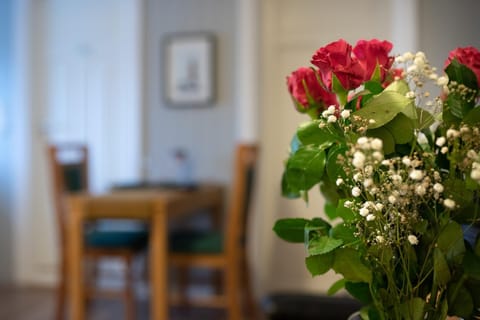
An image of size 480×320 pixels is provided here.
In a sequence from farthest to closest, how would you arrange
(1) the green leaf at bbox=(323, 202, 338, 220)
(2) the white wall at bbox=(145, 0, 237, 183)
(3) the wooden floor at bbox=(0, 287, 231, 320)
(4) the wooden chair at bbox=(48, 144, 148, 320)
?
(2) the white wall at bbox=(145, 0, 237, 183), (3) the wooden floor at bbox=(0, 287, 231, 320), (4) the wooden chair at bbox=(48, 144, 148, 320), (1) the green leaf at bbox=(323, 202, 338, 220)

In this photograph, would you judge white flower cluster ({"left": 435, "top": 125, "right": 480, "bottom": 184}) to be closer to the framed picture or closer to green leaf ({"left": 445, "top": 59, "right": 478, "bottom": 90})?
green leaf ({"left": 445, "top": 59, "right": 478, "bottom": 90})

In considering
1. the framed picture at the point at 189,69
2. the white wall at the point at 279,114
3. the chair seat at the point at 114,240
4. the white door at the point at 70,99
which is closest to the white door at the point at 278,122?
the white wall at the point at 279,114

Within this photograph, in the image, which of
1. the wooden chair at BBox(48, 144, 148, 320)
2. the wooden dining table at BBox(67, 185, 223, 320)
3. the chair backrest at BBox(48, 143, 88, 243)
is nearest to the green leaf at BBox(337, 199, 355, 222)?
the wooden dining table at BBox(67, 185, 223, 320)

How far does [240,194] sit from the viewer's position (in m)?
2.34

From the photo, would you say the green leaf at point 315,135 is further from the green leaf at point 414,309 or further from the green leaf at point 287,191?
the green leaf at point 414,309

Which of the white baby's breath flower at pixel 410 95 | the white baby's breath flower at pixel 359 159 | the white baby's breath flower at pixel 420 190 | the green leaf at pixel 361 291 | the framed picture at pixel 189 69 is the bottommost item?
the green leaf at pixel 361 291

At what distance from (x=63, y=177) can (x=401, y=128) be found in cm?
249

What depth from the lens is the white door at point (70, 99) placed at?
3.34m

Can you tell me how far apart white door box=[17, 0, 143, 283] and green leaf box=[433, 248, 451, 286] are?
117 inches

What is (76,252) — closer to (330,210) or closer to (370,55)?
(330,210)

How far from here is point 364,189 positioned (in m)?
0.50

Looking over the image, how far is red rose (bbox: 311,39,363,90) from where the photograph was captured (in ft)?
1.69

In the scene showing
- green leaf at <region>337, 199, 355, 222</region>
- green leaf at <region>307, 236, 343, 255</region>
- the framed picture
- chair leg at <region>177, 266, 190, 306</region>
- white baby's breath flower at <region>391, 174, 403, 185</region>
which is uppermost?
the framed picture

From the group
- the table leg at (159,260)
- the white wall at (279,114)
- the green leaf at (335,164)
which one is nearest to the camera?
the green leaf at (335,164)
